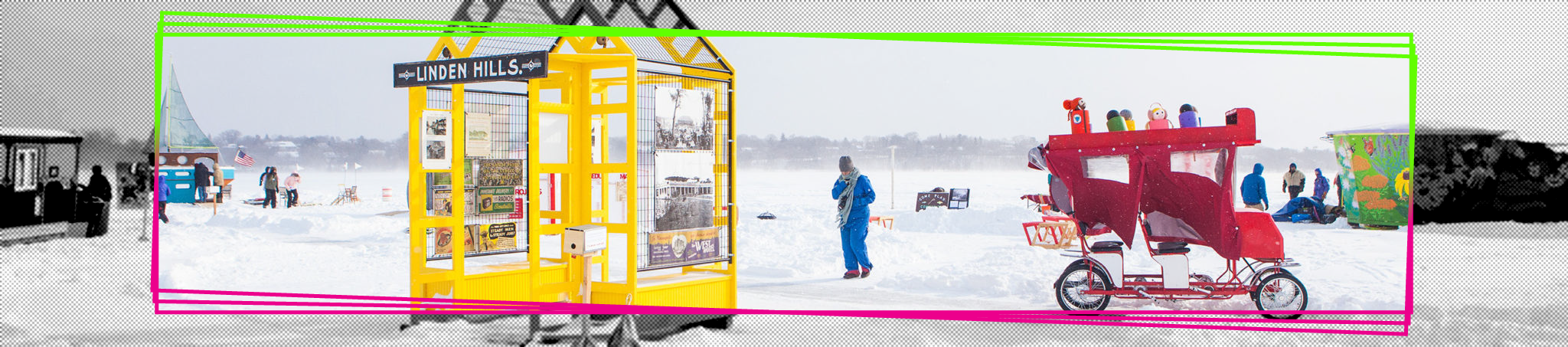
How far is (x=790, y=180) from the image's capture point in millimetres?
37781

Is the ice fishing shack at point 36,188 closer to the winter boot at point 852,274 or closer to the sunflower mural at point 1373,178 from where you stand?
the winter boot at point 852,274

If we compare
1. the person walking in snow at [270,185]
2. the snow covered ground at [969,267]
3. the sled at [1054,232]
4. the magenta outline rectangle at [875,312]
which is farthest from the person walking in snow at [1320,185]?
the person walking in snow at [270,185]

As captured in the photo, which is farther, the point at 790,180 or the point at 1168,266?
the point at 790,180

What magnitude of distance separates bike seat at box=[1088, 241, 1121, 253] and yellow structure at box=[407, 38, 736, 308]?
2.40 m

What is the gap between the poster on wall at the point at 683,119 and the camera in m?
5.43

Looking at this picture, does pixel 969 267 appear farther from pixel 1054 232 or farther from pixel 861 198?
pixel 1054 232

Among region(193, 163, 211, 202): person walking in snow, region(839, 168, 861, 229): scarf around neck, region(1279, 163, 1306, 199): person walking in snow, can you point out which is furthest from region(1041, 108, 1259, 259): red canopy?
region(193, 163, 211, 202): person walking in snow

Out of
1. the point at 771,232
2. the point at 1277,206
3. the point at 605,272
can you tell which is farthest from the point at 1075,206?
the point at 1277,206

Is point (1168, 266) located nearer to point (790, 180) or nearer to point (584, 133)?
point (584, 133)

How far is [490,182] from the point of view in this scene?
6.46 metres

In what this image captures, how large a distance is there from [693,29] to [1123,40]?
2.32 m

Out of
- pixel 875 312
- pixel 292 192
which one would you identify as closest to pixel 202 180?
pixel 292 192

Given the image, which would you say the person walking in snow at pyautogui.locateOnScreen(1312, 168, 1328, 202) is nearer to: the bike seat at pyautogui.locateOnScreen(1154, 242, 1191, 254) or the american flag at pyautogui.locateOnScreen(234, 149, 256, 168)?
the bike seat at pyautogui.locateOnScreen(1154, 242, 1191, 254)

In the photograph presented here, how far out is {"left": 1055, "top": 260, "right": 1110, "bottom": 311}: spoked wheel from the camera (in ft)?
20.5
